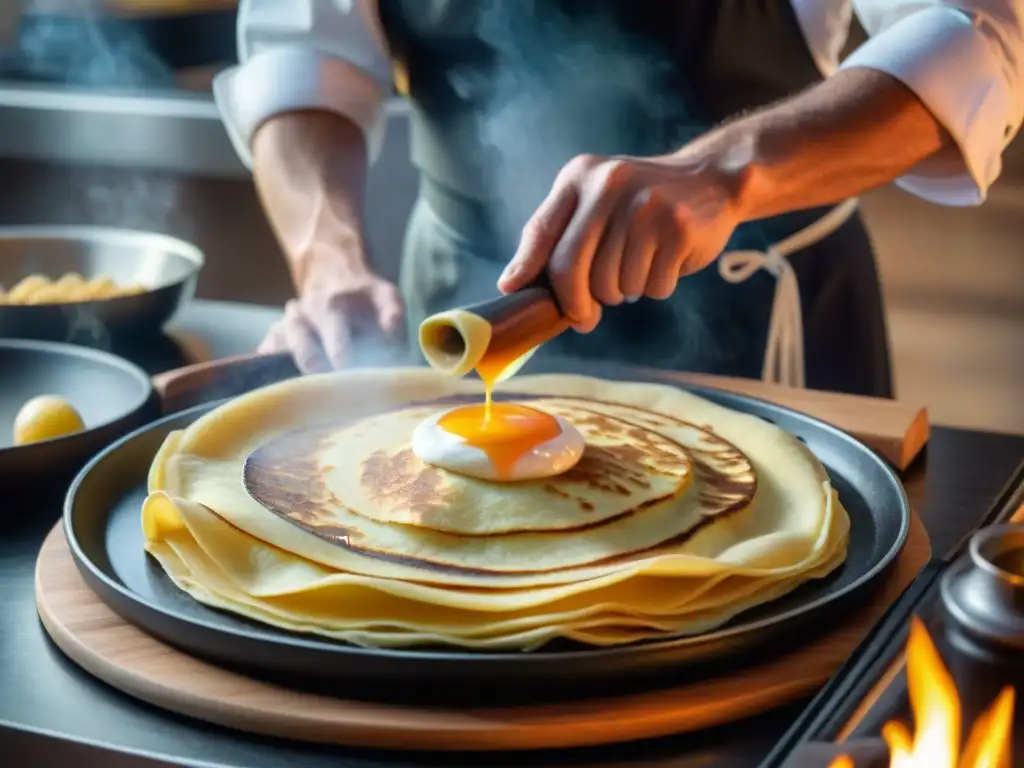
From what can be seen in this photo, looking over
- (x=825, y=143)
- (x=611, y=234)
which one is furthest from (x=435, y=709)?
(x=825, y=143)

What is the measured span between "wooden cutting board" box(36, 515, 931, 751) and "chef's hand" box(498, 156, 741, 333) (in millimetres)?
436

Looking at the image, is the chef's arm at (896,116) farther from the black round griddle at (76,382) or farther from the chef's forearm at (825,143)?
the black round griddle at (76,382)

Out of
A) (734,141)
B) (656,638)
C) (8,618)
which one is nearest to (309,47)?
(734,141)

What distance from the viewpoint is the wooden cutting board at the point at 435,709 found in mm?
904

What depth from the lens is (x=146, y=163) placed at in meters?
3.54

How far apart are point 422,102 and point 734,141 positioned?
670 mm

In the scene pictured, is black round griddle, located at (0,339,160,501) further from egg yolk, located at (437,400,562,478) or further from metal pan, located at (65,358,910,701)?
egg yolk, located at (437,400,562,478)

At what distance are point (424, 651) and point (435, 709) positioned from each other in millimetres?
55

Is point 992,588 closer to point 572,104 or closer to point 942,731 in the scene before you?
point 942,731

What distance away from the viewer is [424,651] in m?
0.97

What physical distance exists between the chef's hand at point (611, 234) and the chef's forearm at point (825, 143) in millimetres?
105

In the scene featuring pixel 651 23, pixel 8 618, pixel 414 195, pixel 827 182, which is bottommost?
pixel 414 195

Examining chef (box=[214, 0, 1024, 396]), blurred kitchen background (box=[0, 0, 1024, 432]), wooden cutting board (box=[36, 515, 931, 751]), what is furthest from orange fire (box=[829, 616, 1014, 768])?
blurred kitchen background (box=[0, 0, 1024, 432])

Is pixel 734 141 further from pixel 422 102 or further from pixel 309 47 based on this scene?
pixel 309 47
